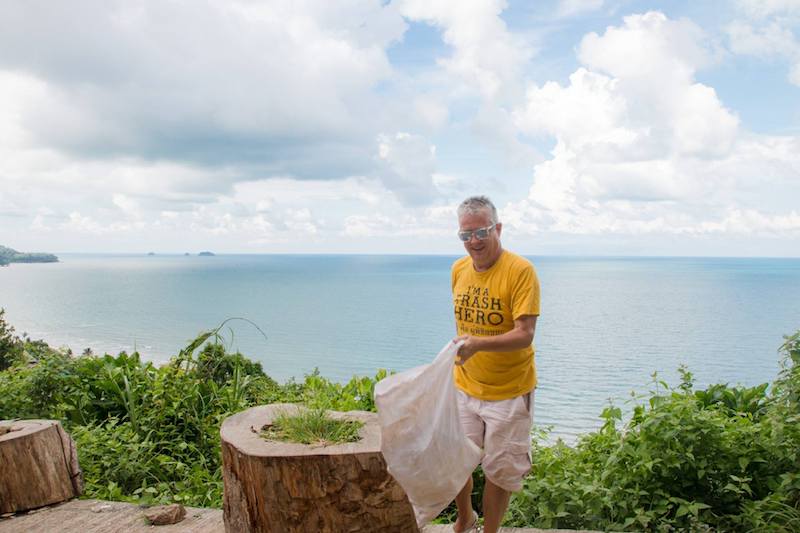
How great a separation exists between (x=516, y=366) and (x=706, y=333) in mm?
53297

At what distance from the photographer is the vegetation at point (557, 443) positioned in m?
4.21

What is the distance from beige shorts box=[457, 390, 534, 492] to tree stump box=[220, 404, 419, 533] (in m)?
0.60

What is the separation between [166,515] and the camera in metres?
4.44

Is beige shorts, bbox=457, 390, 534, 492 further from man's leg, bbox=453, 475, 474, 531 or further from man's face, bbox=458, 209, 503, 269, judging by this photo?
man's face, bbox=458, 209, 503, 269

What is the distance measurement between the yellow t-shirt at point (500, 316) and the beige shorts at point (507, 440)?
0.06 meters

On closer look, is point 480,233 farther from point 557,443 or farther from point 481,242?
point 557,443

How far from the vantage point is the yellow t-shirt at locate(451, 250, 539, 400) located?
10.6 ft

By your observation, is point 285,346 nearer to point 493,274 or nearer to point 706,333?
point 706,333

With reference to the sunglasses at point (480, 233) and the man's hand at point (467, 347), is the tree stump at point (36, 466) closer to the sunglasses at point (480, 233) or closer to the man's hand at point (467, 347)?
A: the man's hand at point (467, 347)

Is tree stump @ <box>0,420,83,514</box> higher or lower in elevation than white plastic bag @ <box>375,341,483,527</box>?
lower

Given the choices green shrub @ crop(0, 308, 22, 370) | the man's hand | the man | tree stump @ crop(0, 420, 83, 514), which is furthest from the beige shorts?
green shrub @ crop(0, 308, 22, 370)

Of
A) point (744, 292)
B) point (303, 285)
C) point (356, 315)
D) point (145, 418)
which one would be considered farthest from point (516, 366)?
point (303, 285)

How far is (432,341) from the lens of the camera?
45.1 m

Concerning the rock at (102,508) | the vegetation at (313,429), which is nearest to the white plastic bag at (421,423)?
the vegetation at (313,429)
